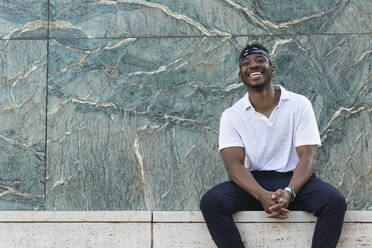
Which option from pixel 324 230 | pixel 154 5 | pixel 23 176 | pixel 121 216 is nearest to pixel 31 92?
pixel 23 176

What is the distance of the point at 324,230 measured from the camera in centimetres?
417

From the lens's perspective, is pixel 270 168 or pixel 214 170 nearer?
pixel 270 168

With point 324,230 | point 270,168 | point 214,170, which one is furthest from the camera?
point 214,170

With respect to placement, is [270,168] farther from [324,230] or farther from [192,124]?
[192,124]

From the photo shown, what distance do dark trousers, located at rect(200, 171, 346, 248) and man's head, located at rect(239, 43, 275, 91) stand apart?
27.7 inches

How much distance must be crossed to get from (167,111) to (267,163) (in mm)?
1389

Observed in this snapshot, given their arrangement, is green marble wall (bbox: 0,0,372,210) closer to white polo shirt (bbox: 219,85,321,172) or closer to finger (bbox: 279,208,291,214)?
white polo shirt (bbox: 219,85,321,172)

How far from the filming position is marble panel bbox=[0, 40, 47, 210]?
566 centimetres

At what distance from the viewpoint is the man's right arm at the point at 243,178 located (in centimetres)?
430

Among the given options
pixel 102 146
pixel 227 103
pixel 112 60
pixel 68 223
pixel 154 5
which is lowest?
pixel 68 223

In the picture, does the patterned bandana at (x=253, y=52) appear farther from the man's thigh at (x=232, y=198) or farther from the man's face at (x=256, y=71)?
the man's thigh at (x=232, y=198)

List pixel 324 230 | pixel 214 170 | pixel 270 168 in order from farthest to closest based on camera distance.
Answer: pixel 214 170
pixel 270 168
pixel 324 230

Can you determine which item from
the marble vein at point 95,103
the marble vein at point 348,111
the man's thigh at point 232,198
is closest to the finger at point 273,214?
the man's thigh at point 232,198

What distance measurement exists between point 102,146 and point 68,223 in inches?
45.6
